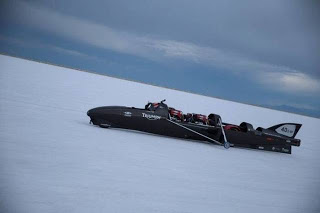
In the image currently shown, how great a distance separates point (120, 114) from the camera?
29.9ft

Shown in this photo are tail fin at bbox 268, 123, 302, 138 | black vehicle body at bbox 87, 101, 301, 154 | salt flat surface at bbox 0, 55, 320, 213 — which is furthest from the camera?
tail fin at bbox 268, 123, 302, 138

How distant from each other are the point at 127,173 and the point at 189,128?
438cm

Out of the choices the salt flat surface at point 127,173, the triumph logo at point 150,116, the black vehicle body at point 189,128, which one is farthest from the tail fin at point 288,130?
the triumph logo at point 150,116

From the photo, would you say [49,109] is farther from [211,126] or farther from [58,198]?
[58,198]

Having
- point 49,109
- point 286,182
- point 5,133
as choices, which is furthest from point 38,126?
point 286,182

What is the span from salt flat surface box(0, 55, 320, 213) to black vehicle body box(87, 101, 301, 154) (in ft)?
0.94

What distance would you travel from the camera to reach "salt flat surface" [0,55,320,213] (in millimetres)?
4164

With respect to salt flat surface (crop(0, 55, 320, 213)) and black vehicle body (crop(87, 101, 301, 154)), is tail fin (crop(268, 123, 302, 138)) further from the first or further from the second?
salt flat surface (crop(0, 55, 320, 213))

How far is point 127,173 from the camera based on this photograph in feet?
18.0

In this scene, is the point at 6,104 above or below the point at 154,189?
above

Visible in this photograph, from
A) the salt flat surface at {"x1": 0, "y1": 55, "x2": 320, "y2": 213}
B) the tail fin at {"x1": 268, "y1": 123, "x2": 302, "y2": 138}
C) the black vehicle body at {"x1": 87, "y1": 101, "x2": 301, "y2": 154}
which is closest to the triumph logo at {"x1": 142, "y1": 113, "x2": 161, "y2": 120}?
the black vehicle body at {"x1": 87, "y1": 101, "x2": 301, "y2": 154}

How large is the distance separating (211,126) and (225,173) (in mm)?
3219

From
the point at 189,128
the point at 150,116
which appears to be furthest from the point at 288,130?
the point at 150,116

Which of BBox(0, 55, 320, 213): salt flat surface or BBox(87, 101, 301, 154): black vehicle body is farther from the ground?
BBox(87, 101, 301, 154): black vehicle body
